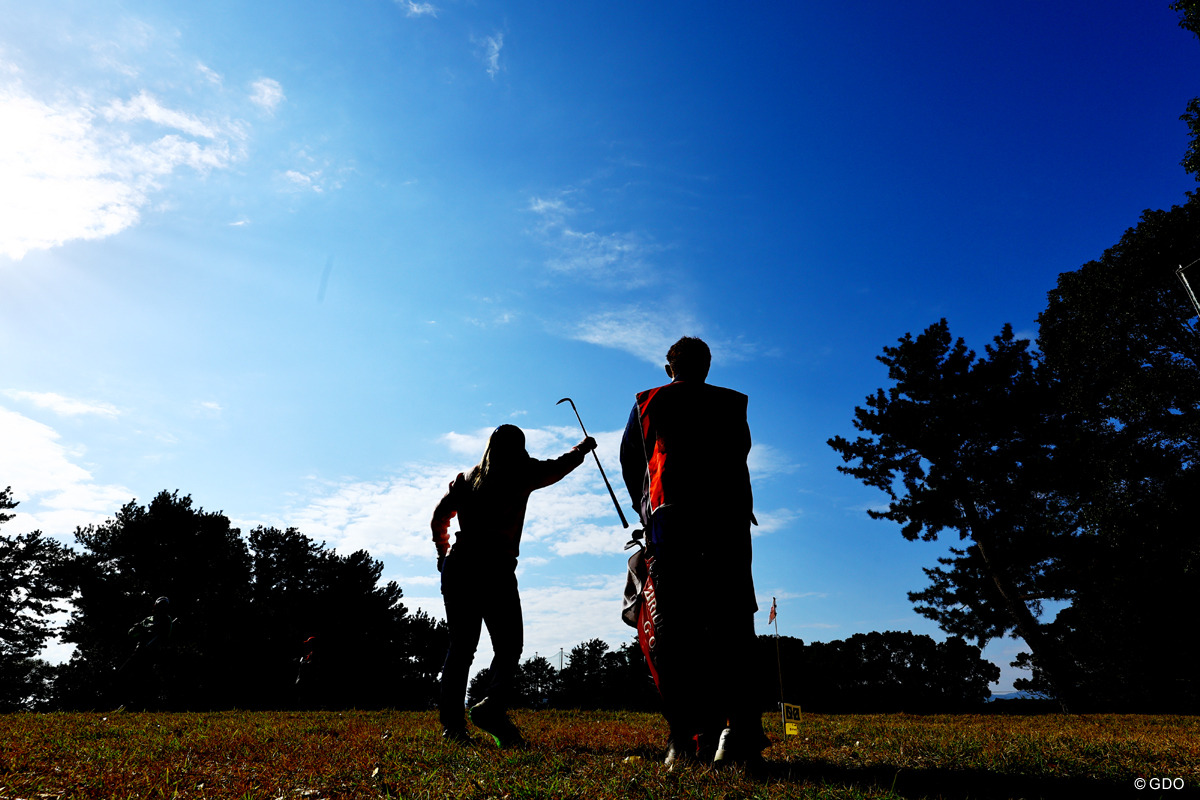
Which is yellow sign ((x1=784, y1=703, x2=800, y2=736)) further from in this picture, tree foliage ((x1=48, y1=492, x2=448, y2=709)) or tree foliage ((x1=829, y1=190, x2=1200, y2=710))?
tree foliage ((x1=48, y1=492, x2=448, y2=709))

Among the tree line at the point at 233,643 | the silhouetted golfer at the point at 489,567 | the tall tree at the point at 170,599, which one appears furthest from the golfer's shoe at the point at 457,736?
the tall tree at the point at 170,599

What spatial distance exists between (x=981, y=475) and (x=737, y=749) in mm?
24045

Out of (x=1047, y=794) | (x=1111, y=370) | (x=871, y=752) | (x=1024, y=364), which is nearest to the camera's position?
(x=1047, y=794)

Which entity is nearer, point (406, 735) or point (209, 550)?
point (406, 735)

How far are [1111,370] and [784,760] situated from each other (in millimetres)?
23322

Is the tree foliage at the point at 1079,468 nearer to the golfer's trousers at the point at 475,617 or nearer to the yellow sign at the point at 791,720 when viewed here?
the yellow sign at the point at 791,720

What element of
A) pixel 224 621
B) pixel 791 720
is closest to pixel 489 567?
pixel 791 720

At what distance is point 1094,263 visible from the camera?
21641 millimetres

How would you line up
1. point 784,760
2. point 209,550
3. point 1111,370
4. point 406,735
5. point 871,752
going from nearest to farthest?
point 784,760 < point 871,752 < point 406,735 < point 1111,370 < point 209,550

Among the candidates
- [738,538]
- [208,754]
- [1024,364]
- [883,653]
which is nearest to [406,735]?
[208,754]

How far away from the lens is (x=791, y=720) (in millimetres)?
6844

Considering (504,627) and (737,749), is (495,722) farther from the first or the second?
(737,749)

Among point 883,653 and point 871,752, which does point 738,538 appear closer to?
point 871,752

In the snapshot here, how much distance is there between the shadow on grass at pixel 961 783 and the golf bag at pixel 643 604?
0.87 meters
